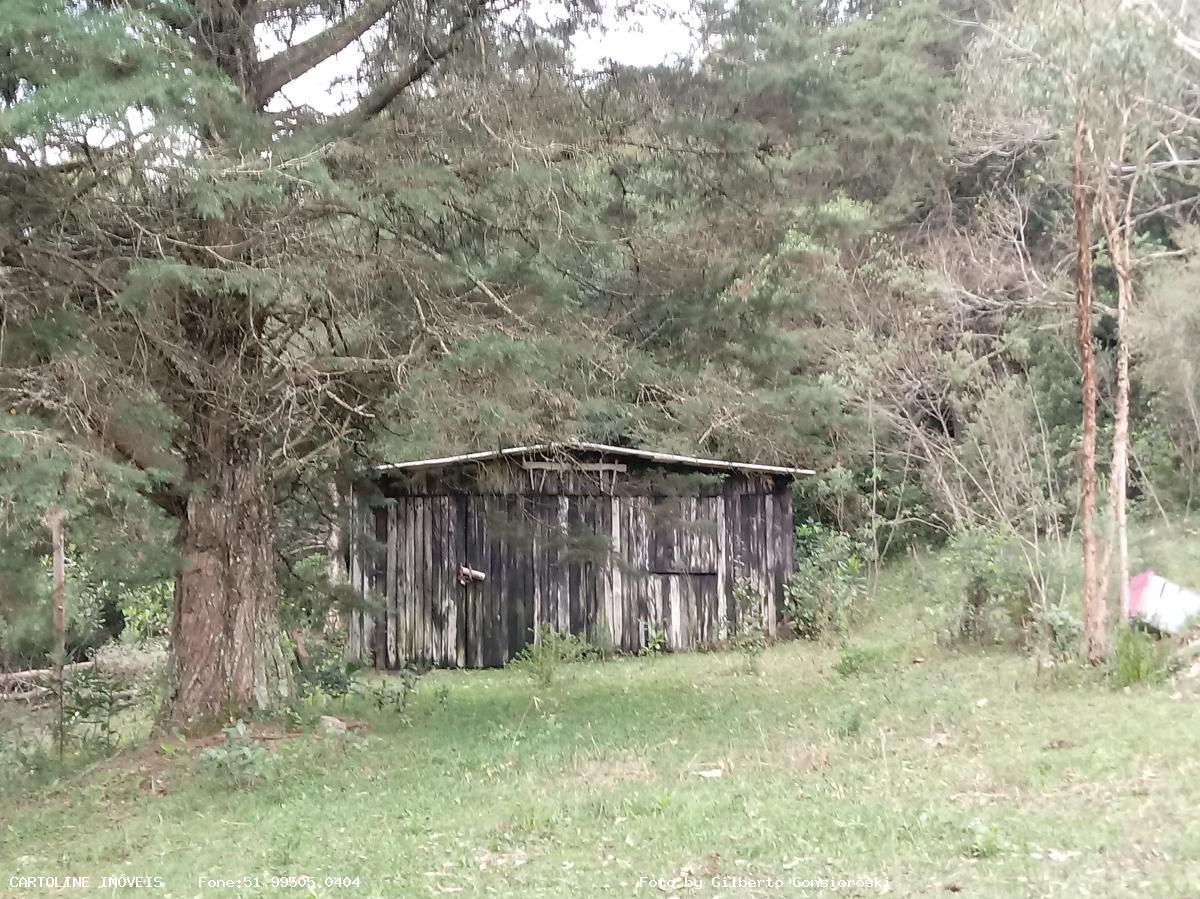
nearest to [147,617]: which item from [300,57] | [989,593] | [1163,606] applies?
[300,57]

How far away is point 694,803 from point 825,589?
9.96 meters

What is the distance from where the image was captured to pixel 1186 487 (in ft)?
56.9

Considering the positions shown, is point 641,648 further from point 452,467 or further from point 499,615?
point 452,467

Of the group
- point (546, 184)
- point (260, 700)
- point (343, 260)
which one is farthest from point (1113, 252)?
point (260, 700)

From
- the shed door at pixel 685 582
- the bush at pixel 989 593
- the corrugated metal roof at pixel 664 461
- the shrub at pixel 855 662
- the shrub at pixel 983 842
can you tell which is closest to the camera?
the shrub at pixel 983 842

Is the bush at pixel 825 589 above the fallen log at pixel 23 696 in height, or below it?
above

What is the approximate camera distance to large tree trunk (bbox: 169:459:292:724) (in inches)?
338

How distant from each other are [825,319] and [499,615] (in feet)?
27.1

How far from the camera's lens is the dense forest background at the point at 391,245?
6.20 metres

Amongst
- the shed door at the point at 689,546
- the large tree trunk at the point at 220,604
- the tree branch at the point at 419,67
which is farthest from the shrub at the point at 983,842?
the shed door at the point at 689,546

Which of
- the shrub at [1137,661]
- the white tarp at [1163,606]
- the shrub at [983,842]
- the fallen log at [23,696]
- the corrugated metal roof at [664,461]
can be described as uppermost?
the corrugated metal roof at [664,461]

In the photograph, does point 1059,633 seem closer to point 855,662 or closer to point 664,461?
point 855,662

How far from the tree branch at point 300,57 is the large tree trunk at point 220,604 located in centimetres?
296

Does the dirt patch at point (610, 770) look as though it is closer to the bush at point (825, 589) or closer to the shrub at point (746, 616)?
the shrub at point (746, 616)
